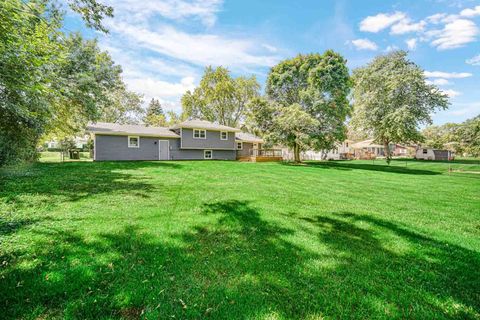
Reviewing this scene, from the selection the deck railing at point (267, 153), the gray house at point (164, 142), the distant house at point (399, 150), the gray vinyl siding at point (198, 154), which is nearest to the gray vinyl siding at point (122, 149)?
the gray house at point (164, 142)

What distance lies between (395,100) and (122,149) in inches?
1072

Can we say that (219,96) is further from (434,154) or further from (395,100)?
(434,154)

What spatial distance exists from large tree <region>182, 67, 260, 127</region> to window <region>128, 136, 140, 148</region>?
20172 mm

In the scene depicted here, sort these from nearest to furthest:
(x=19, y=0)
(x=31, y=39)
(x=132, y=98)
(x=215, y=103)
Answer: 1. (x=19, y=0)
2. (x=31, y=39)
3. (x=132, y=98)
4. (x=215, y=103)

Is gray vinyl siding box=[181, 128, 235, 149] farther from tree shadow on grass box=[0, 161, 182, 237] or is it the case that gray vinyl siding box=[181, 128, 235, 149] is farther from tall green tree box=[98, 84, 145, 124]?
tall green tree box=[98, 84, 145, 124]

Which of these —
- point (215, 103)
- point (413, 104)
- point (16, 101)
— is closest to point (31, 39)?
point (16, 101)

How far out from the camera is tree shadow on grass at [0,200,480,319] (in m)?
2.26

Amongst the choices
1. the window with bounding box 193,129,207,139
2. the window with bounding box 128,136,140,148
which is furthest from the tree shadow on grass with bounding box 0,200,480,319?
the window with bounding box 193,129,207,139

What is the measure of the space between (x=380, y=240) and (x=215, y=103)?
3924 cm

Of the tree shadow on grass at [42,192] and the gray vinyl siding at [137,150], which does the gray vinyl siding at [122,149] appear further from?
the tree shadow on grass at [42,192]

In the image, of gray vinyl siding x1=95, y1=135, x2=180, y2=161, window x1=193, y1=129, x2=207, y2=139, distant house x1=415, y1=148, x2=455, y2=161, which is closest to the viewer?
gray vinyl siding x1=95, y1=135, x2=180, y2=161

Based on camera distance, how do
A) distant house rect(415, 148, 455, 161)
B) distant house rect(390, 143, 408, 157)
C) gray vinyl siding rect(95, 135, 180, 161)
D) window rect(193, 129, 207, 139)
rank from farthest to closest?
1. distant house rect(390, 143, 408, 157)
2. distant house rect(415, 148, 455, 161)
3. window rect(193, 129, 207, 139)
4. gray vinyl siding rect(95, 135, 180, 161)

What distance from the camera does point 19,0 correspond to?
3.69 meters

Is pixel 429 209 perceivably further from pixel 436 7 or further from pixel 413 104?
pixel 413 104
